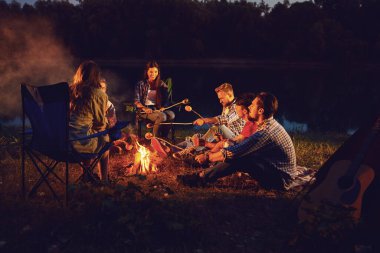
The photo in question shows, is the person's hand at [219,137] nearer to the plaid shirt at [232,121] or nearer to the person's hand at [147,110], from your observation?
the plaid shirt at [232,121]

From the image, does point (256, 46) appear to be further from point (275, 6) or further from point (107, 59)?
point (107, 59)

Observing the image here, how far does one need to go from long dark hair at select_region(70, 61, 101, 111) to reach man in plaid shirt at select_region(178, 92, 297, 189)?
1622mm

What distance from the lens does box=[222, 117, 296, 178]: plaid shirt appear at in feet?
16.0

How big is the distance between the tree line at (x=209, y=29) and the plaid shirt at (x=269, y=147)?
44.6m

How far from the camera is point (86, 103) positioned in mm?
4785

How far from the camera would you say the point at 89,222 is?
369 cm

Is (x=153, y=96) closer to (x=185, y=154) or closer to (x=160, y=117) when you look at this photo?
(x=160, y=117)

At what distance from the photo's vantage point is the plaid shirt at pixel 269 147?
191 inches

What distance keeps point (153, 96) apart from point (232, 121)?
6.60 ft

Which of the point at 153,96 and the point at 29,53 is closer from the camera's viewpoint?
the point at 153,96

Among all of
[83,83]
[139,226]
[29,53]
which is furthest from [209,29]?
[139,226]

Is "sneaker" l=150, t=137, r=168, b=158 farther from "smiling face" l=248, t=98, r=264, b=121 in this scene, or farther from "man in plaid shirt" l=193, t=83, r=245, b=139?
"smiling face" l=248, t=98, r=264, b=121

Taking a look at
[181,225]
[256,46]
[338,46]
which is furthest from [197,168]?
[256,46]

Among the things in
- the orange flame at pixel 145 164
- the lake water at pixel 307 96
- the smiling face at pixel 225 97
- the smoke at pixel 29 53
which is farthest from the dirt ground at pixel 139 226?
the smoke at pixel 29 53
